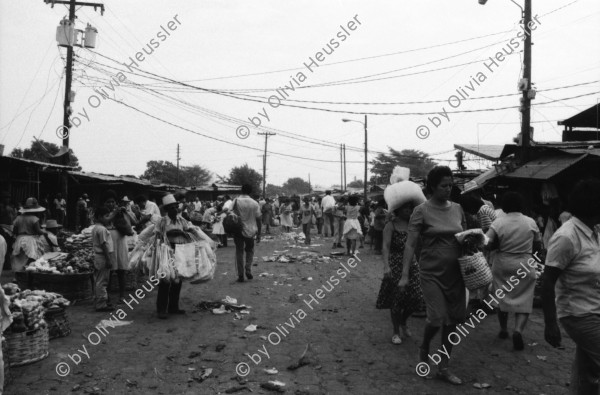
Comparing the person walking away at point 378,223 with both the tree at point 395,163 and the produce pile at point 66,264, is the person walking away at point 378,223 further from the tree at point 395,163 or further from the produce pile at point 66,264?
the tree at point 395,163

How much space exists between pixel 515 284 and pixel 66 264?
6.75m

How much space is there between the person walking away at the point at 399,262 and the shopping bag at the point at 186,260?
106 inches

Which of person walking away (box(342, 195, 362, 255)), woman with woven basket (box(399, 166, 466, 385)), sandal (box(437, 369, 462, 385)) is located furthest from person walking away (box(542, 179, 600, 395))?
person walking away (box(342, 195, 362, 255))

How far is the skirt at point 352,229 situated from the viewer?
1340cm

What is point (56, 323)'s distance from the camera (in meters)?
5.66

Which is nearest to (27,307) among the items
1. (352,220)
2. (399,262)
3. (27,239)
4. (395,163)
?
(27,239)

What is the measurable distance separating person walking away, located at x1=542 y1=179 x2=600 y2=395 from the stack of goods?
0.95 metres

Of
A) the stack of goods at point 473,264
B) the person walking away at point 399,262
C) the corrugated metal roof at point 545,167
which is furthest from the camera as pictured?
the corrugated metal roof at point 545,167

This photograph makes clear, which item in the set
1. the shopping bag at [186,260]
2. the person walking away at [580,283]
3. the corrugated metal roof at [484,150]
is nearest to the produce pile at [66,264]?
the shopping bag at [186,260]

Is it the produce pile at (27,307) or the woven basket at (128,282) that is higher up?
the produce pile at (27,307)

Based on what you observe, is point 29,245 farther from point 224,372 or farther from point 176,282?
point 224,372

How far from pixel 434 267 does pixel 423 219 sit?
44 cm

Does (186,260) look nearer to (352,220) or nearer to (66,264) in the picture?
(66,264)

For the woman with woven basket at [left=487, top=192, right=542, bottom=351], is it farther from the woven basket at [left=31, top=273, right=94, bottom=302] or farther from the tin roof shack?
the tin roof shack
